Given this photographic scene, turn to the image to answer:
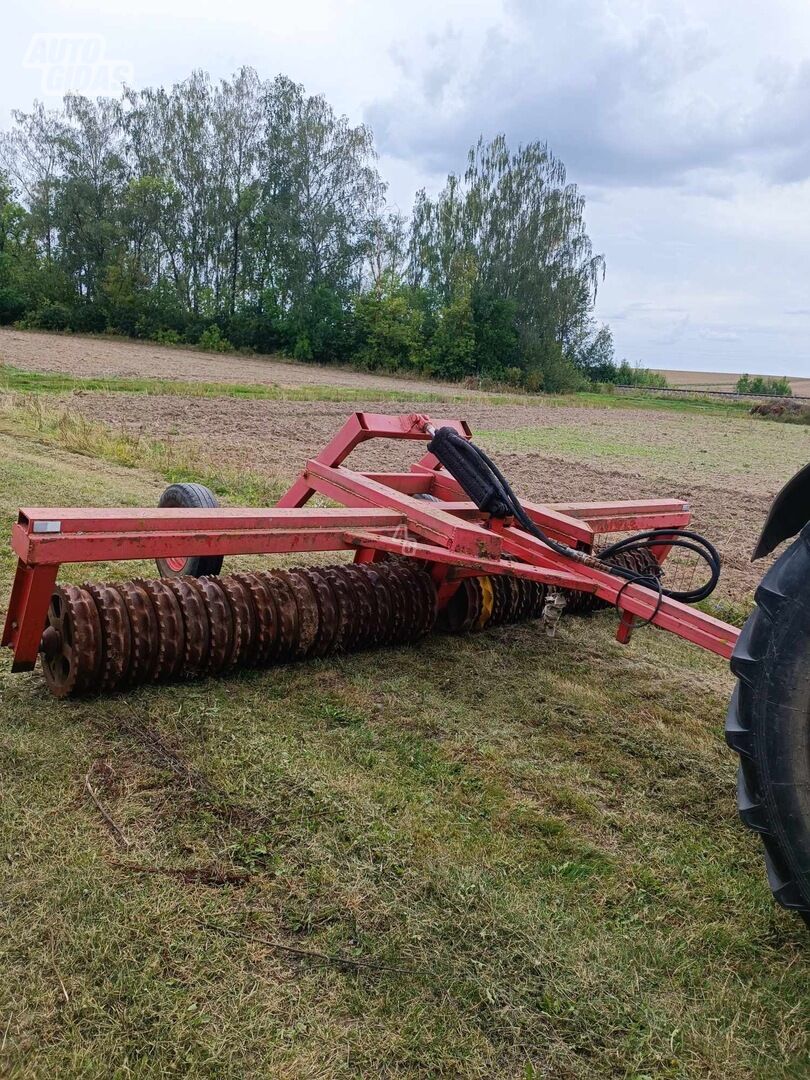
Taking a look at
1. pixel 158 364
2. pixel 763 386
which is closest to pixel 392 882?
pixel 158 364

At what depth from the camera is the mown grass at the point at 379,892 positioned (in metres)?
1.82

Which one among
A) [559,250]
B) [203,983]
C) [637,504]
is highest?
[559,250]

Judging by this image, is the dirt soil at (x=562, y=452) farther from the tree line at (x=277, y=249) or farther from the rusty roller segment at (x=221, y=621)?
the tree line at (x=277, y=249)

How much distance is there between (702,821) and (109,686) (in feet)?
7.18

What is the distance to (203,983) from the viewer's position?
1919 millimetres

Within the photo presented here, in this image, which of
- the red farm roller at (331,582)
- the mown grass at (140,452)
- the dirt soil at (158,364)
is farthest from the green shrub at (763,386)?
the red farm roller at (331,582)

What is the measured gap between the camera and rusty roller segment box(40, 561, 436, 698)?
324cm

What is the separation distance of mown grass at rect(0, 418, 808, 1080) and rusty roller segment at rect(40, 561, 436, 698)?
0.13 meters

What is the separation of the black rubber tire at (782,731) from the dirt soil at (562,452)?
13.4 feet

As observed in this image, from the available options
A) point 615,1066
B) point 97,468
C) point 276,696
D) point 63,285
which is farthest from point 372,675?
point 63,285

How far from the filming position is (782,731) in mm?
1942

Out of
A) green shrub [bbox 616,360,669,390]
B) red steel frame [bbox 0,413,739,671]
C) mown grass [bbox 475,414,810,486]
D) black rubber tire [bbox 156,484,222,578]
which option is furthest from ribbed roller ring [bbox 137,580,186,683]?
green shrub [bbox 616,360,669,390]

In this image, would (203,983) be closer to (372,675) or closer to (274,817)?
(274,817)

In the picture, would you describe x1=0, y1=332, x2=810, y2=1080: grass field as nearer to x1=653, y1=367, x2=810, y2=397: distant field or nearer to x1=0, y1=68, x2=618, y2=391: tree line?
x1=0, y1=68, x2=618, y2=391: tree line
